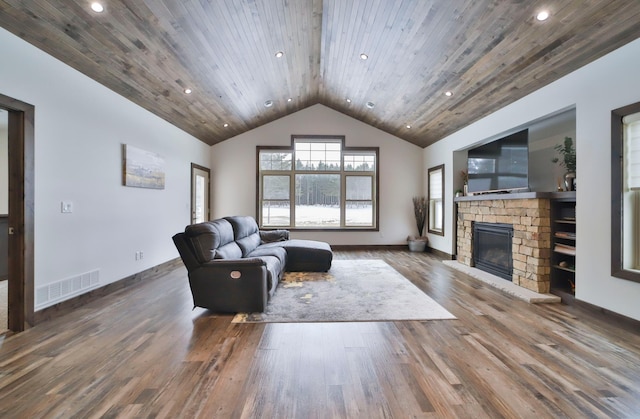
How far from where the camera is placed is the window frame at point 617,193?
2.88 metres

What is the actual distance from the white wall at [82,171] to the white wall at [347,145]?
2551 millimetres

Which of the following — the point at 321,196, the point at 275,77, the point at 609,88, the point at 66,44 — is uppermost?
the point at 275,77

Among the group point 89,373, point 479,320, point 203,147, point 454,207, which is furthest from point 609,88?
point 203,147

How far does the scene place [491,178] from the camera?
16.2ft

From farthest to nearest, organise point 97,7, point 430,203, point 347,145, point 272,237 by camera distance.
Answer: point 347,145, point 430,203, point 272,237, point 97,7

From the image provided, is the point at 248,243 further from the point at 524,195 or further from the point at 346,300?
the point at 524,195

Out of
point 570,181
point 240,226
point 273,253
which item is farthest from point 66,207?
point 570,181

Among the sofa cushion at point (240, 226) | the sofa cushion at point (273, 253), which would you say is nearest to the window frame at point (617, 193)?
the sofa cushion at point (273, 253)

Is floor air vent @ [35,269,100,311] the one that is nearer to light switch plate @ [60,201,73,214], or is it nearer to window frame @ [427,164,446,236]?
light switch plate @ [60,201,73,214]

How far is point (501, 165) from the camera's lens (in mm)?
4688

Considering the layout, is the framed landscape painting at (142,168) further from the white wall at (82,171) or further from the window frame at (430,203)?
the window frame at (430,203)

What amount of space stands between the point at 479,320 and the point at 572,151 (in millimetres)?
2475

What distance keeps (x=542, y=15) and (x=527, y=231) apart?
2482mm

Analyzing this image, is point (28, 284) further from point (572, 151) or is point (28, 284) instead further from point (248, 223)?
point (572, 151)
